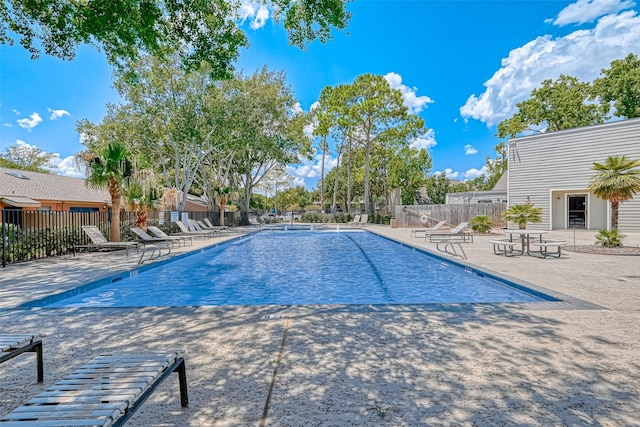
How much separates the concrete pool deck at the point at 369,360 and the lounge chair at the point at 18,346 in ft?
0.69

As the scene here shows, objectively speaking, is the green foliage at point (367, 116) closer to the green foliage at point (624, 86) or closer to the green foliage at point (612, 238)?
the green foliage at point (624, 86)

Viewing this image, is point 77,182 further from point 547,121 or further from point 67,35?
point 547,121

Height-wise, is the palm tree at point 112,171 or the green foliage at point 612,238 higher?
the palm tree at point 112,171

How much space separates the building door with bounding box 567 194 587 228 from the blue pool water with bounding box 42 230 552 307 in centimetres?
1311

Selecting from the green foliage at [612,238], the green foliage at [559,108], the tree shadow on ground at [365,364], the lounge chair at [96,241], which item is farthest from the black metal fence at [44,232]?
the green foliage at [559,108]

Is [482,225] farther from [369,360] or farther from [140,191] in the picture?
[369,360]

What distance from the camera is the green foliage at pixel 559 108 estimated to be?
2870cm

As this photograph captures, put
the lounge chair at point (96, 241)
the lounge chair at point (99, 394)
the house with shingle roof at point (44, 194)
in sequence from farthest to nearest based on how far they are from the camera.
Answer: the house with shingle roof at point (44, 194) → the lounge chair at point (96, 241) → the lounge chair at point (99, 394)

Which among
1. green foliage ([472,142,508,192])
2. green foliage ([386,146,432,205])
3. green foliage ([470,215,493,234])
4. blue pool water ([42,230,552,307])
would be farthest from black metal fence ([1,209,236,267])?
green foliage ([472,142,508,192])

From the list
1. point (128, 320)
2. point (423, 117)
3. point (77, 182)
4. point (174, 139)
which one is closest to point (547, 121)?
point (423, 117)

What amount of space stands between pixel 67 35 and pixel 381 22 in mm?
12317

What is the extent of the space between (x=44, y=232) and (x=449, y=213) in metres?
21.1

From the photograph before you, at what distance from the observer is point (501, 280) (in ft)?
20.7

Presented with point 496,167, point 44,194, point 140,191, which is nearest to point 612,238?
point 140,191
